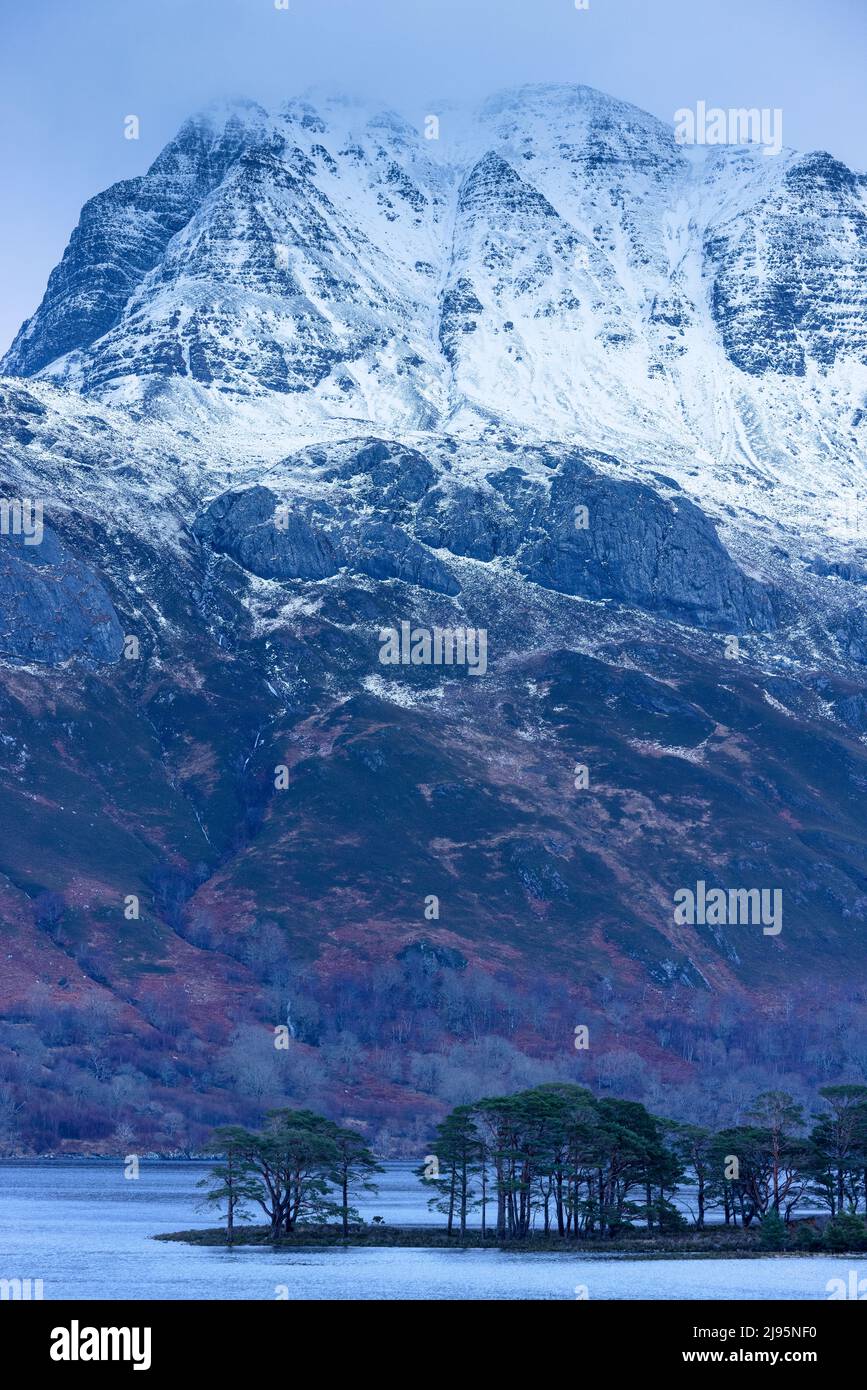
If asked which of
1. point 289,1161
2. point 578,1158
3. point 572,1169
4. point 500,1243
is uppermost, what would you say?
point 578,1158

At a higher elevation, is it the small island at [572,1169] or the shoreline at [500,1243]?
the small island at [572,1169]

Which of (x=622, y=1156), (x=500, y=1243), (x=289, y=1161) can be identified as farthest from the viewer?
(x=622, y=1156)

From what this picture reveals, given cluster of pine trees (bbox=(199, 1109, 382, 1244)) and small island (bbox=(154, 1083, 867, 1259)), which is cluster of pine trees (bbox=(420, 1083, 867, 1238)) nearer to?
small island (bbox=(154, 1083, 867, 1259))

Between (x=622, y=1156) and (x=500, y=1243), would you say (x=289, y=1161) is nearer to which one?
(x=500, y=1243)

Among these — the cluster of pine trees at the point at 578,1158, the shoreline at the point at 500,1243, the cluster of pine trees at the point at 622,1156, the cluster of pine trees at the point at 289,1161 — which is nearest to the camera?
the shoreline at the point at 500,1243

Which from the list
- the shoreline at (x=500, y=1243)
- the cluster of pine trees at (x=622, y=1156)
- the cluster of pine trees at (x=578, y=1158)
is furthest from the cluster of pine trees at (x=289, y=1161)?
the cluster of pine trees at (x=622, y=1156)

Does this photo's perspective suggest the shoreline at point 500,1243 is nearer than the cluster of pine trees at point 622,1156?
Yes

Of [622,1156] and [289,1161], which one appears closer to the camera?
[289,1161]

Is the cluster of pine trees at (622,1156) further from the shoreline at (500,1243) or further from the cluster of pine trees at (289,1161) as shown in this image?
the cluster of pine trees at (289,1161)

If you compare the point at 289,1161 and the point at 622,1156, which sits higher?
the point at 622,1156

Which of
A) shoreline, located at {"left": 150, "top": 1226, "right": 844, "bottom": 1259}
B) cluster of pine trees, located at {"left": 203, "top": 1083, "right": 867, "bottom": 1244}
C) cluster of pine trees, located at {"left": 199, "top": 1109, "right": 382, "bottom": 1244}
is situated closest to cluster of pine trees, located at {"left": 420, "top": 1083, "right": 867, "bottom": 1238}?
cluster of pine trees, located at {"left": 203, "top": 1083, "right": 867, "bottom": 1244}

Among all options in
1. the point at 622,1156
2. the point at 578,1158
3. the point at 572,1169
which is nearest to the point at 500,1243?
the point at 572,1169
